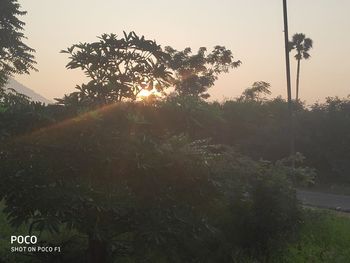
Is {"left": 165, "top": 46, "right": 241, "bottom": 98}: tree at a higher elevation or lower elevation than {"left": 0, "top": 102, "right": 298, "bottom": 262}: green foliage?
higher

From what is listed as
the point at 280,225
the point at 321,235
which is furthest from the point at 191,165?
the point at 321,235

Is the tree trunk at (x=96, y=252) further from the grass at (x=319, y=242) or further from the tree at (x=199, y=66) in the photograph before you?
the tree at (x=199, y=66)

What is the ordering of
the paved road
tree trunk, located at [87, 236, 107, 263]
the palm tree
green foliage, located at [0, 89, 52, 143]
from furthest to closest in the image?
the palm tree, the paved road, tree trunk, located at [87, 236, 107, 263], green foliage, located at [0, 89, 52, 143]

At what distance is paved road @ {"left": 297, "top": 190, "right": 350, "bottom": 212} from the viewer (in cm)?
1959

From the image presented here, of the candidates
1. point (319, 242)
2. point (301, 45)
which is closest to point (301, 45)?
point (301, 45)

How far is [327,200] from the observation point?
22.3 m

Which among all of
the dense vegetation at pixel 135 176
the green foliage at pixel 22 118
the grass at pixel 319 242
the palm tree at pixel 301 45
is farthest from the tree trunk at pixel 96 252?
the palm tree at pixel 301 45

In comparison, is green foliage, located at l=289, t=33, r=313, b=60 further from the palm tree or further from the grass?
the grass

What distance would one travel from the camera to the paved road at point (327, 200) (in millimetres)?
19594

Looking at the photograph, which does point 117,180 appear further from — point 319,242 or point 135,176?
point 319,242

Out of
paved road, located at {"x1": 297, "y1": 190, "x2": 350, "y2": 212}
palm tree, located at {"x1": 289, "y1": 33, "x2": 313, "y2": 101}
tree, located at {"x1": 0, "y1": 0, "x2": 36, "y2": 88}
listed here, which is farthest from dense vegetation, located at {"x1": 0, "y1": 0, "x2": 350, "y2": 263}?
palm tree, located at {"x1": 289, "y1": 33, "x2": 313, "y2": 101}

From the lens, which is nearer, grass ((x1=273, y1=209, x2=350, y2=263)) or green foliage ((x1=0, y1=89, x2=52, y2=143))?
green foliage ((x1=0, y1=89, x2=52, y2=143))

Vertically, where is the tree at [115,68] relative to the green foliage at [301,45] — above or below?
below

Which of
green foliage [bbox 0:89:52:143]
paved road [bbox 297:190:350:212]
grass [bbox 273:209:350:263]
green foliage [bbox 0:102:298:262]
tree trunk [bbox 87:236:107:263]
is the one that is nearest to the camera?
green foliage [bbox 0:102:298:262]
